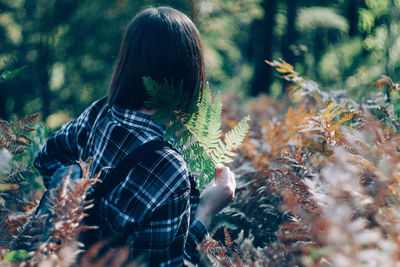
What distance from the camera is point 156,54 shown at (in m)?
1.18

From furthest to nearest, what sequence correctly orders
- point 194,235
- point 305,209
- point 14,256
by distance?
point 194,235 → point 305,209 → point 14,256

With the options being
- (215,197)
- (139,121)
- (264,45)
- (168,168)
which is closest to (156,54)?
(139,121)

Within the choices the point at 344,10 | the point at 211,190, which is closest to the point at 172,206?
the point at 211,190

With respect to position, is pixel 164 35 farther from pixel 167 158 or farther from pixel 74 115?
pixel 74 115

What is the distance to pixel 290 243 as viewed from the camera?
1066 mm

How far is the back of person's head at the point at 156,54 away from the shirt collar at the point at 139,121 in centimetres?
3

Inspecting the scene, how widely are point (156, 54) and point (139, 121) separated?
270 mm

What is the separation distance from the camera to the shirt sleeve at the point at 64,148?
1.52 metres

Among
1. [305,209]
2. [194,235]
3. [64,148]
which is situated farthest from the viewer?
[64,148]

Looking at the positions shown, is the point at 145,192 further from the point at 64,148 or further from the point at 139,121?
the point at 64,148

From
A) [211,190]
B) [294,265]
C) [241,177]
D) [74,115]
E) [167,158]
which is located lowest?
[74,115]

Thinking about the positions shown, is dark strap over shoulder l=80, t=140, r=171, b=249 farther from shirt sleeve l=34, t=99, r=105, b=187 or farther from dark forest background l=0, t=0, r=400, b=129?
dark forest background l=0, t=0, r=400, b=129

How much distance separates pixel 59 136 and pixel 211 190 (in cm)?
82

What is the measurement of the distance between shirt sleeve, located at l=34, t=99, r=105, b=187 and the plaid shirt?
0.19 meters
